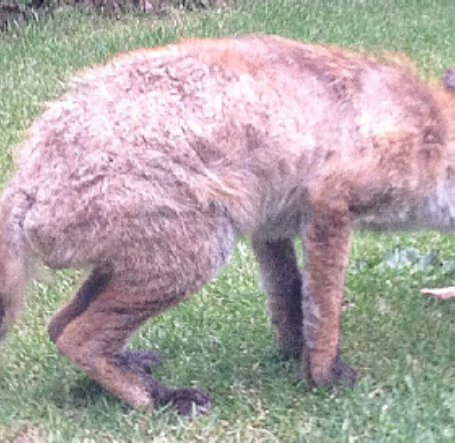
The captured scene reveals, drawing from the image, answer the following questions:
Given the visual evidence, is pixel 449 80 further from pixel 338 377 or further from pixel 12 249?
pixel 12 249

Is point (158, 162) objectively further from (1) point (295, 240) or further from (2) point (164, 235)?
(1) point (295, 240)

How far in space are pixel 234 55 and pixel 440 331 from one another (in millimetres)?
1895

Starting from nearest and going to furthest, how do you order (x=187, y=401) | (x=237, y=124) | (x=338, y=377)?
1. (x=237, y=124)
2. (x=187, y=401)
3. (x=338, y=377)

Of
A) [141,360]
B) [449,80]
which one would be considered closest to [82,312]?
[141,360]

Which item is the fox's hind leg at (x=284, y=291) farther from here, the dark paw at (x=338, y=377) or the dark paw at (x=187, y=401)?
the dark paw at (x=187, y=401)

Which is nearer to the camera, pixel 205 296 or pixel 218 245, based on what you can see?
pixel 218 245

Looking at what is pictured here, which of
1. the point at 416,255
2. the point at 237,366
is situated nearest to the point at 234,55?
the point at 237,366

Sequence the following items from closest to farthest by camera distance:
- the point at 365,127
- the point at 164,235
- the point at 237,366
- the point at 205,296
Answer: the point at 164,235
the point at 365,127
the point at 237,366
the point at 205,296

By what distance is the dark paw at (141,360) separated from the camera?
5031 millimetres

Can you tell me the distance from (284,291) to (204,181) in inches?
43.2

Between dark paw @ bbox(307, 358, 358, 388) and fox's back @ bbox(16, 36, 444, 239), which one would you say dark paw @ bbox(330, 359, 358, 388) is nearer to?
dark paw @ bbox(307, 358, 358, 388)

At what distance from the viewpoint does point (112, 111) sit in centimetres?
473

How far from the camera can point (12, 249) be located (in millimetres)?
4742

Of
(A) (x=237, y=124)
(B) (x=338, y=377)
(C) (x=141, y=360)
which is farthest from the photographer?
(C) (x=141, y=360)
